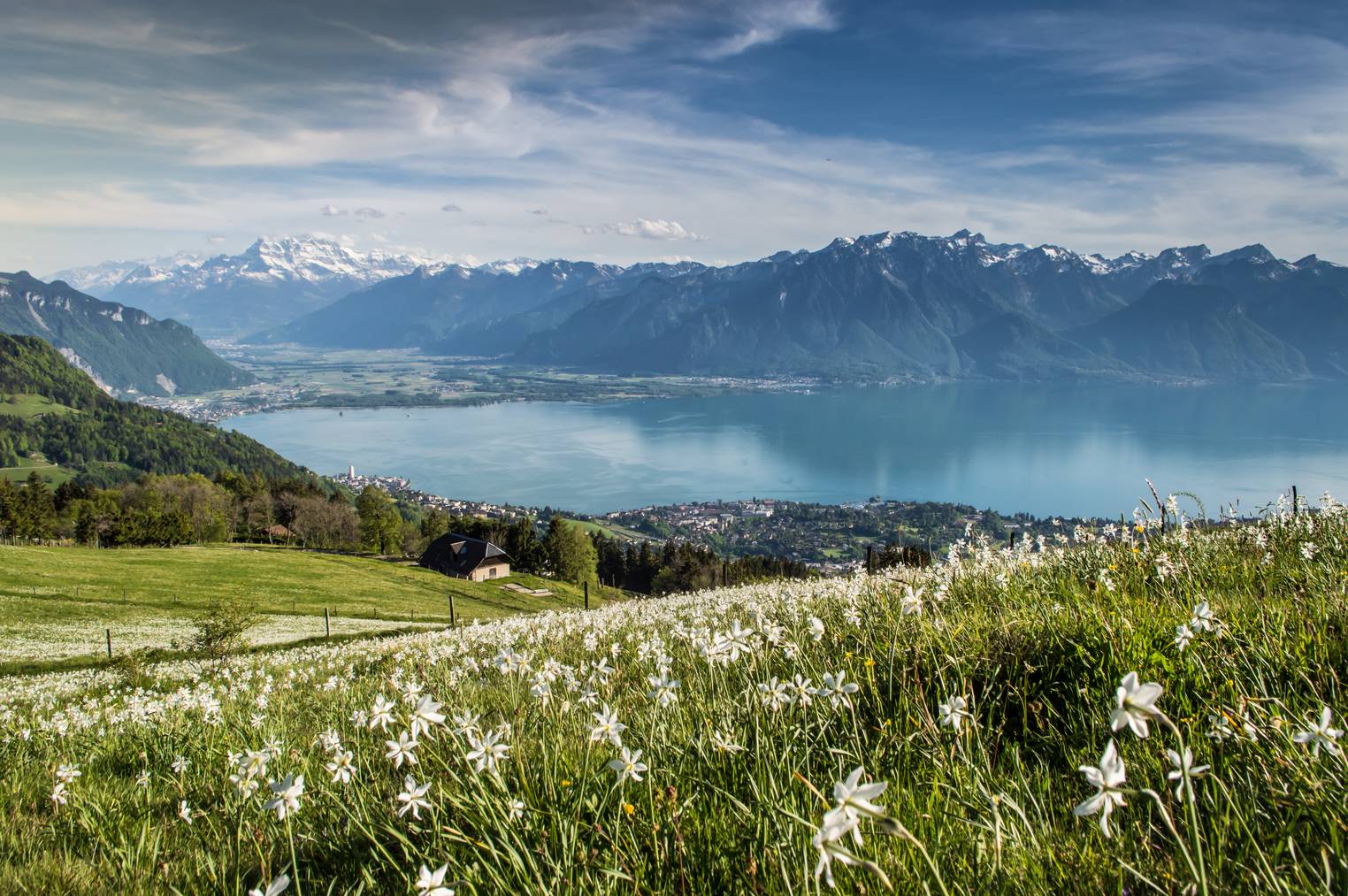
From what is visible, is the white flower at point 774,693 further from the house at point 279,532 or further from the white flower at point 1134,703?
the house at point 279,532

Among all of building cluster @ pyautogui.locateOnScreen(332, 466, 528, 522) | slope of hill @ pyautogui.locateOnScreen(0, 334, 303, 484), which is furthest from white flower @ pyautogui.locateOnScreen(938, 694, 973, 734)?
slope of hill @ pyautogui.locateOnScreen(0, 334, 303, 484)

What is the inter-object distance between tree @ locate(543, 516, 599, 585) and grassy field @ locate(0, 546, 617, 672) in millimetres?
14371

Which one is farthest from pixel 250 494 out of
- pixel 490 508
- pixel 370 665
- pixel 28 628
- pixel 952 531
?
pixel 370 665

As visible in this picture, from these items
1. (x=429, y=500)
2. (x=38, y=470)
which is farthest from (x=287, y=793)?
(x=38, y=470)

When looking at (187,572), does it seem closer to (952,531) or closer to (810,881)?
(810,881)

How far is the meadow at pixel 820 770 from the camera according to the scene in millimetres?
1948

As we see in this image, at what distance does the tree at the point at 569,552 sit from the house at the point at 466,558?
7.13 metres

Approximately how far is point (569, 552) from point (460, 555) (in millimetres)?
13880

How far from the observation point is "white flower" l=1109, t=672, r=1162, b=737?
1228 millimetres

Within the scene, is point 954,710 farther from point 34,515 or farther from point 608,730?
point 34,515

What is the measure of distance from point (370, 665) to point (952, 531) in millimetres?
116289

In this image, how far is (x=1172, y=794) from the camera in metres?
2.25

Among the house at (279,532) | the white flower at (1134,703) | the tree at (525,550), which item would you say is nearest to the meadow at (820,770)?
the white flower at (1134,703)

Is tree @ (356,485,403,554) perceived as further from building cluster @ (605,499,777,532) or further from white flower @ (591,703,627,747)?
white flower @ (591,703,627,747)
